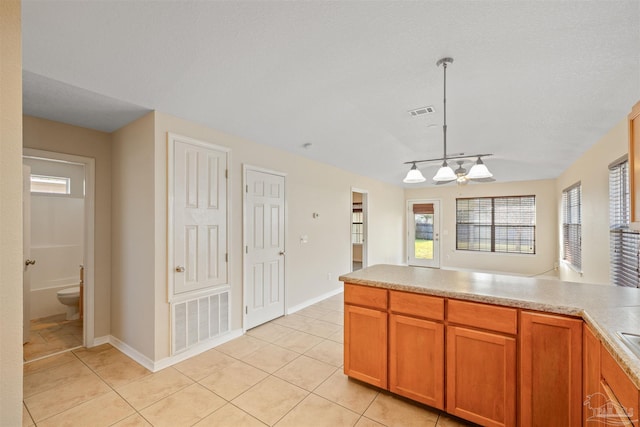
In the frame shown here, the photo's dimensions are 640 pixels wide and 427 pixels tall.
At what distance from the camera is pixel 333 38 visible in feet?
5.41

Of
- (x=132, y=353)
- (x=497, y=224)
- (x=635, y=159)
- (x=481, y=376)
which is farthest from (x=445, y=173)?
(x=497, y=224)

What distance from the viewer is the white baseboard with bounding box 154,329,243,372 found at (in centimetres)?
267

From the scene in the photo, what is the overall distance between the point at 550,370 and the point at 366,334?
3.89ft

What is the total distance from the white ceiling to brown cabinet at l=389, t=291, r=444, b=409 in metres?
1.71

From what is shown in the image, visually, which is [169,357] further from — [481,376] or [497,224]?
[497,224]

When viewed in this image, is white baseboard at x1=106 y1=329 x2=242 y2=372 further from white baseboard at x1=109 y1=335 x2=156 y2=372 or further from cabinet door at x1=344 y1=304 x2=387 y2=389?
cabinet door at x1=344 y1=304 x2=387 y2=389

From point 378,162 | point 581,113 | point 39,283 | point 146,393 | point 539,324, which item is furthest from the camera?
point 378,162

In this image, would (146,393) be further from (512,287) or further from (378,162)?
(378,162)

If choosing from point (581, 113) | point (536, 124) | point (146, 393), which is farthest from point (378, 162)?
point (146, 393)

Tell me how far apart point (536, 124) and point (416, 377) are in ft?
9.56

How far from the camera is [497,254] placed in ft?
23.5

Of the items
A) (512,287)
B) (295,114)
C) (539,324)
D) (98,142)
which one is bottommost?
(539,324)

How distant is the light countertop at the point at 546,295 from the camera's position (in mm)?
1275

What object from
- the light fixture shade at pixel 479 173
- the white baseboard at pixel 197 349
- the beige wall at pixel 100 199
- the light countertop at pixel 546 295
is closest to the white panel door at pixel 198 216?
the white baseboard at pixel 197 349
